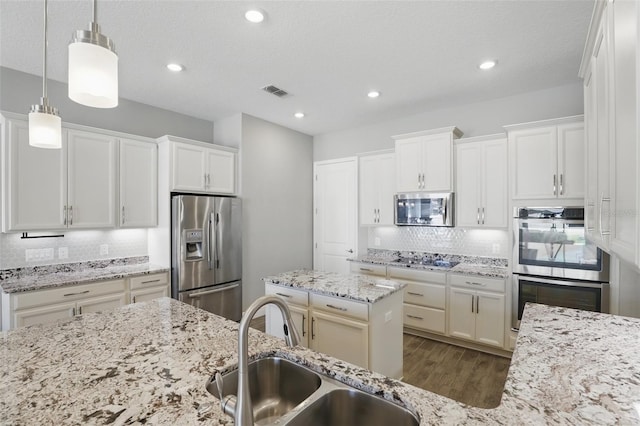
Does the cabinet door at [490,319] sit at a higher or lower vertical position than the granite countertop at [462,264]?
lower

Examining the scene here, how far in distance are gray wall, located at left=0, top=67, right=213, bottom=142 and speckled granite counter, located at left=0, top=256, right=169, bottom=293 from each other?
62.6 inches

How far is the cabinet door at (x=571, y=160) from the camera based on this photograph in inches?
116

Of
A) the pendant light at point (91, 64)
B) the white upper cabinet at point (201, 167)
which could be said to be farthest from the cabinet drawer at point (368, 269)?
the pendant light at point (91, 64)

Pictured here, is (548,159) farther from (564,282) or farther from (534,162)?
(564,282)

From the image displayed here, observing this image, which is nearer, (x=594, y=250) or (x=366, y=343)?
(x=366, y=343)

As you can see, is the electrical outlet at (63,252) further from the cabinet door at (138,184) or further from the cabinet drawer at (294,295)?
the cabinet drawer at (294,295)

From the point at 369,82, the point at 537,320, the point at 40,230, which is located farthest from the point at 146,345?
the point at 369,82

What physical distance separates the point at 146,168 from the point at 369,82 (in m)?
2.80

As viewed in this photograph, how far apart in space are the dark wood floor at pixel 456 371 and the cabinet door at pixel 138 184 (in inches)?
133

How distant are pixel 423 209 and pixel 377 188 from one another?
0.78 m

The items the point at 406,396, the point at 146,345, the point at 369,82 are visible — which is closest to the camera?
the point at 406,396

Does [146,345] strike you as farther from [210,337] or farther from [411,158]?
[411,158]

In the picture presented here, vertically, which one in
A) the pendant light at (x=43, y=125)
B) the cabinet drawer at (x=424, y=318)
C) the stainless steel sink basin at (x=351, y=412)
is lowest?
the cabinet drawer at (x=424, y=318)

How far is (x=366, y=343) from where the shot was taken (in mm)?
2260
